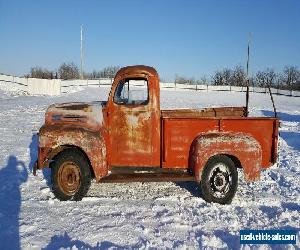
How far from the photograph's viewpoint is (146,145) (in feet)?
22.1

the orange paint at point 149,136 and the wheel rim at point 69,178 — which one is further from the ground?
the orange paint at point 149,136

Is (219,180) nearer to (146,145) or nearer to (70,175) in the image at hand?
(146,145)

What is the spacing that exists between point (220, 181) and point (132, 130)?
5.83 ft

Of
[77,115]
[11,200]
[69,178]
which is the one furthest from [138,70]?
[11,200]

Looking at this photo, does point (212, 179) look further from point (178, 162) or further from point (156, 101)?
point (156, 101)

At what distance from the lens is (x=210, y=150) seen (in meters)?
6.43

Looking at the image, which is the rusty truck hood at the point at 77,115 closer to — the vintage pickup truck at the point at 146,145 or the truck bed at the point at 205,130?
the vintage pickup truck at the point at 146,145

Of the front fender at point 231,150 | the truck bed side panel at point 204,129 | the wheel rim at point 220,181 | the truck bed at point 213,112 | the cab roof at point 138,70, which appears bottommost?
the wheel rim at point 220,181

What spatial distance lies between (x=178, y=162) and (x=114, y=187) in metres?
1.59

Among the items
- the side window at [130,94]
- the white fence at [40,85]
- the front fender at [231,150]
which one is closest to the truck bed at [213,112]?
the side window at [130,94]

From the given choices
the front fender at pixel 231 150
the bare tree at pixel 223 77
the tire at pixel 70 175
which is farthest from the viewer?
the bare tree at pixel 223 77

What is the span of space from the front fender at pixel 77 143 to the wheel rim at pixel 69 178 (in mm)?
319

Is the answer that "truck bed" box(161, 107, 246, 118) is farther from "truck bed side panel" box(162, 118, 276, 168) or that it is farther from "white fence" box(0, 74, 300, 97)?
"white fence" box(0, 74, 300, 97)

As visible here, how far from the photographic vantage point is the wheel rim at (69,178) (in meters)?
6.64
